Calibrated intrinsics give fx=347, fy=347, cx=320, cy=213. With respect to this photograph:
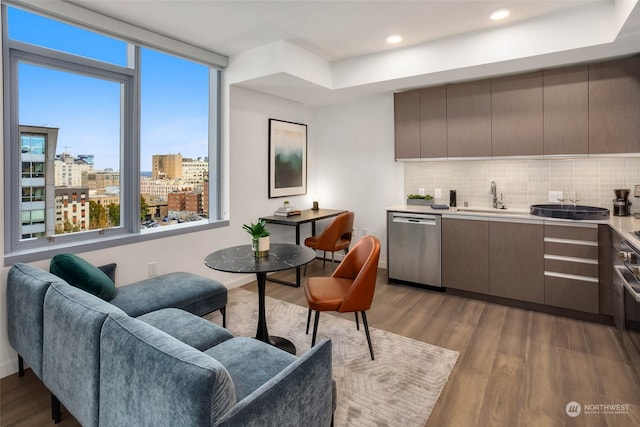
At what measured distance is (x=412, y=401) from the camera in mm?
2094

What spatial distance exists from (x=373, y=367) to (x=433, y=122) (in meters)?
2.97

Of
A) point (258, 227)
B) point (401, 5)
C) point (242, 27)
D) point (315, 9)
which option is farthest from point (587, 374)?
point (242, 27)

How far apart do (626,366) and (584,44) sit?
254 cm

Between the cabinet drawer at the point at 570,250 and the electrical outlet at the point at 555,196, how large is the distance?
702 mm

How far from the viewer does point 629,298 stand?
2.46m

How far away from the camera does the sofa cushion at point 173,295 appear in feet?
8.28

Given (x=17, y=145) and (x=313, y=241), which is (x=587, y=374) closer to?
(x=313, y=241)

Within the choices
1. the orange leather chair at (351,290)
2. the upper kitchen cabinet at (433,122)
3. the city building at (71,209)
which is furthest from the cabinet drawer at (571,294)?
the city building at (71,209)

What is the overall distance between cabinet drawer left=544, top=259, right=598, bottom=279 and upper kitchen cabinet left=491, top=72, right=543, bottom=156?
113 centimetres

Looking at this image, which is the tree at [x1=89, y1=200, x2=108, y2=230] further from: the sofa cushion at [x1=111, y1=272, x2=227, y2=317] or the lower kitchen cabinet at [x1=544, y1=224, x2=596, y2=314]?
the lower kitchen cabinet at [x1=544, y1=224, x2=596, y2=314]

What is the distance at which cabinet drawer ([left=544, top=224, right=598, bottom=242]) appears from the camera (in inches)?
124

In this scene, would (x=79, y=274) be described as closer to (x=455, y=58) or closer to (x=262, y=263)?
(x=262, y=263)

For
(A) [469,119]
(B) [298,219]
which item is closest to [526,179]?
(A) [469,119]

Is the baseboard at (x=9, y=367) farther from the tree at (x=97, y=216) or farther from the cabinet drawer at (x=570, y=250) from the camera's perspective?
the cabinet drawer at (x=570, y=250)
